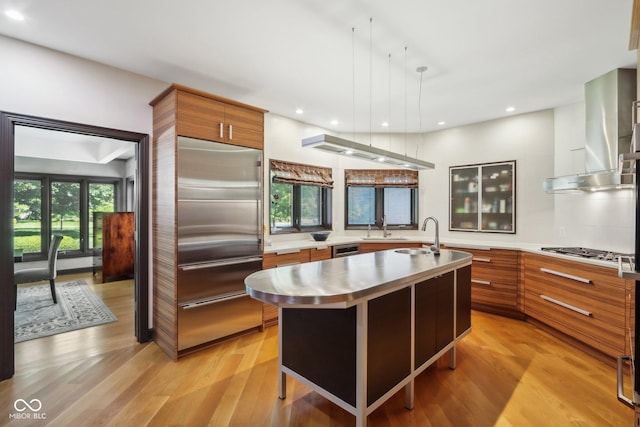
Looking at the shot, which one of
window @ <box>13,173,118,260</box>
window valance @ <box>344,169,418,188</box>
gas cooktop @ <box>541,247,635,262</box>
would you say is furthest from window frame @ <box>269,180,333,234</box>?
window @ <box>13,173,118,260</box>

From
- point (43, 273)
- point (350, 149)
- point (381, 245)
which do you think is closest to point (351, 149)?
point (350, 149)

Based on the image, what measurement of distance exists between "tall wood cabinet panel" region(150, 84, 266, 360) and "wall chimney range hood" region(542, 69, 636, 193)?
3.44 metres

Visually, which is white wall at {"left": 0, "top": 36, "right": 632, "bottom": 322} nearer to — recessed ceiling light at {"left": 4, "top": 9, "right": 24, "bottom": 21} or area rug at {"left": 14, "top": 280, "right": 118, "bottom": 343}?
recessed ceiling light at {"left": 4, "top": 9, "right": 24, "bottom": 21}

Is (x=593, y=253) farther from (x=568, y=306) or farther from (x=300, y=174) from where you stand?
(x=300, y=174)

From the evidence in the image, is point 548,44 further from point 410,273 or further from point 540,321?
point 540,321

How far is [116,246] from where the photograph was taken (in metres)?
5.78

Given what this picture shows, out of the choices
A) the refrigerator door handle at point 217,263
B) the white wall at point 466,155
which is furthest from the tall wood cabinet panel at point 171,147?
the white wall at point 466,155

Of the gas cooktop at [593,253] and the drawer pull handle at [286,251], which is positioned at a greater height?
the gas cooktop at [593,253]

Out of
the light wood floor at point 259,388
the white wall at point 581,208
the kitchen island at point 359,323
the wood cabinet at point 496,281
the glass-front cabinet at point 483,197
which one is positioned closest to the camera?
the kitchen island at point 359,323

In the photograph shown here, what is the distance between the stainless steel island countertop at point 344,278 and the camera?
153 centimetres

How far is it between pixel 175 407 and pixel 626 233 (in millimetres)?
4482

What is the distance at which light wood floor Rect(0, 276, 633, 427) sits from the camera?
1.96 metres

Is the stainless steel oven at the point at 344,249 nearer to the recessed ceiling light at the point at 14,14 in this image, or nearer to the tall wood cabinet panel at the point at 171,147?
the tall wood cabinet panel at the point at 171,147

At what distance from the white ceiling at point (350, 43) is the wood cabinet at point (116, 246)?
3.90 m
